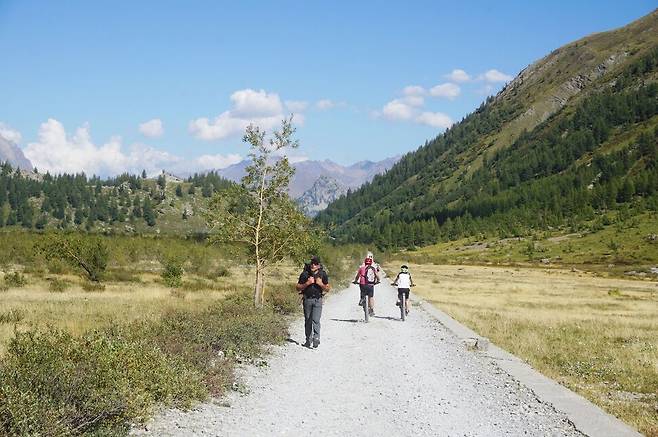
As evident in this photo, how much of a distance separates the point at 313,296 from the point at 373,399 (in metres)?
6.17

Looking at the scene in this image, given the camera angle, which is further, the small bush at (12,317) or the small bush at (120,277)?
the small bush at (120,277)

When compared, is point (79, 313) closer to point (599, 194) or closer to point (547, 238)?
point (547, 238)

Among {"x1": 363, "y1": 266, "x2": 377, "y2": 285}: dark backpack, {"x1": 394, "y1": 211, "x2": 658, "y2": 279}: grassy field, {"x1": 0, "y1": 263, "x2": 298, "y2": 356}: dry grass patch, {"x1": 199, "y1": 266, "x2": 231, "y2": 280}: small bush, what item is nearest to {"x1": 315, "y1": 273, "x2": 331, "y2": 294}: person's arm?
{"x1": 0, "y1": 263, "x2": 298, "y2": 356}: dry grass patch

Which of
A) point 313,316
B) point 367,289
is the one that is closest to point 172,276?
point 367,289

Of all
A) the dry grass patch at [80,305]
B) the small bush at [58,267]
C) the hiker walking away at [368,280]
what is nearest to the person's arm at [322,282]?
the dry grass patch at [80,305]

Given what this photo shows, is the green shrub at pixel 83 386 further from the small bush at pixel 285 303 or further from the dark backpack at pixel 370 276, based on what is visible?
the small bush at pixel 285 303

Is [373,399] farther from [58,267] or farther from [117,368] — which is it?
[58,267]

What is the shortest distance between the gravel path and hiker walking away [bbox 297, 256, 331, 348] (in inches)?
18.5

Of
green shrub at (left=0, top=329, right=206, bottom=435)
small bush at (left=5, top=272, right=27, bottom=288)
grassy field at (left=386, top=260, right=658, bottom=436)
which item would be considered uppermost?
green shrub at (left=0, top=329, right=206, bottom=435)

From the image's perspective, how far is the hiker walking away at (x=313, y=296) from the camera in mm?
15930

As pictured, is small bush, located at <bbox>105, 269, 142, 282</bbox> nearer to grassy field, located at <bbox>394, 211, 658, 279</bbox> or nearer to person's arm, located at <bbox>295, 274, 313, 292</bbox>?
person's arm, located at <bbox>295, 274, 313, 292</bbox>

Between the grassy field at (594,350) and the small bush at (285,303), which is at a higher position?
the small bush at (285,303)

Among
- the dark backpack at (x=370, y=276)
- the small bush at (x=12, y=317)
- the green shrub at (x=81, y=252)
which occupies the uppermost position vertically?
the green shrub at (x=81, y=252)

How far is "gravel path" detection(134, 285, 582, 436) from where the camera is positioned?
8.40 m
